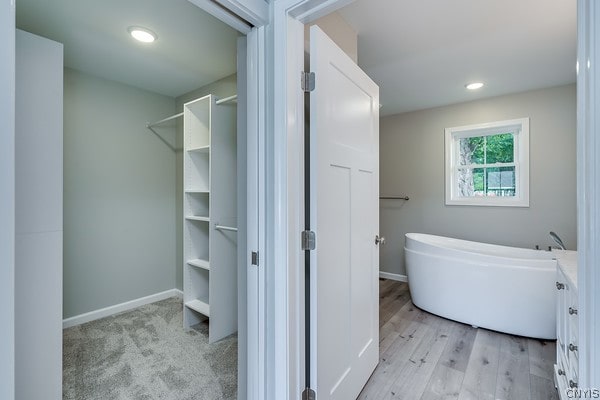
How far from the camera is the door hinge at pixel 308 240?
129 centimetres

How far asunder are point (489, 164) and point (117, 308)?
4.44 m

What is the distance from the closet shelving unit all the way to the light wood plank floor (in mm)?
1259

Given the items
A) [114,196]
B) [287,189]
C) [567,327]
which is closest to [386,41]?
[287,189]

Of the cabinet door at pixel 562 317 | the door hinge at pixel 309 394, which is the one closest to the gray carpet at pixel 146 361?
the door hinge at pixel 309 394

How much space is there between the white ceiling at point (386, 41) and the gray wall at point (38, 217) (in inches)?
28.1

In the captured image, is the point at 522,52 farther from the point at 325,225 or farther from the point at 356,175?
the point at 325,225

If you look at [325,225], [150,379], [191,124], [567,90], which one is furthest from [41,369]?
[567,90]

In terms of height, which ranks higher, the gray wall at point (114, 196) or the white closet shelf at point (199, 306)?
the gray wall at point (114, 196)

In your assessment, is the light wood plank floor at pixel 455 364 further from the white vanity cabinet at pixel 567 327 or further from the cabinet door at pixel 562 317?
the cabinet door at pixel 562 317

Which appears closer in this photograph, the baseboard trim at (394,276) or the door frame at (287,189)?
the door frame at (287,189)

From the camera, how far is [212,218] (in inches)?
91.0

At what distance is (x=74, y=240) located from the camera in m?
2.52

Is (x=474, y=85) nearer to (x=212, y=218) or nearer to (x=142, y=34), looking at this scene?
(x=212, y=218)

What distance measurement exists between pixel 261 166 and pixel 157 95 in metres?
2.48
